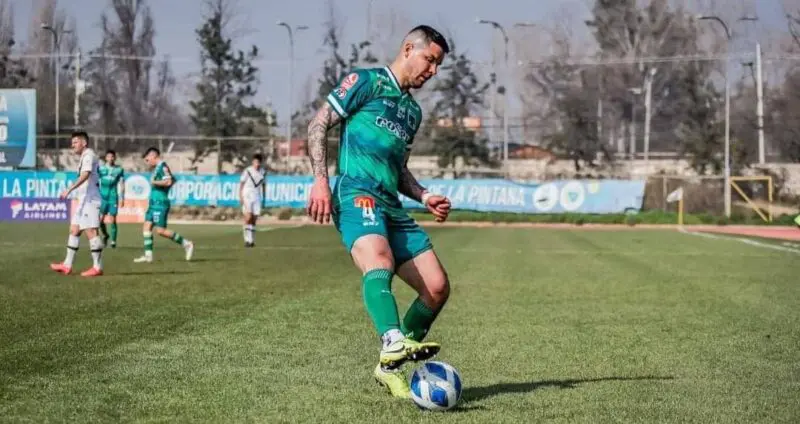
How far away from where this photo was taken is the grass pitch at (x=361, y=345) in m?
6.36

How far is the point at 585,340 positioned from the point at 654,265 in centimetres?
1078

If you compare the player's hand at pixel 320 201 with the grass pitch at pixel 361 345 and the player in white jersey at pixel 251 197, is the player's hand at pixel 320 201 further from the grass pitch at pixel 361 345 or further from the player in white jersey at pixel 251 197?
the player in white jersey at pixel 251 197

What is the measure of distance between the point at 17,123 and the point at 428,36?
112 ft

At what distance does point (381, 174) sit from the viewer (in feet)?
22.2

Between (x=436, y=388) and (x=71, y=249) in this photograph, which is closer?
(x=436, y=388)

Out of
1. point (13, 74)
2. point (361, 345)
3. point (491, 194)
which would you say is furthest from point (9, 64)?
point (361, 345)

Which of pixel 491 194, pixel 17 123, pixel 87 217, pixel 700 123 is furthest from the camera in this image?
pixel 700 123

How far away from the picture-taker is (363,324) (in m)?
10.6

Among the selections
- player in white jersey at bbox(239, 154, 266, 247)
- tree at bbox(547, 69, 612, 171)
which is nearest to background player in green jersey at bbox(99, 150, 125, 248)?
player in white jersey at bbox(239, 154, 266, 247)

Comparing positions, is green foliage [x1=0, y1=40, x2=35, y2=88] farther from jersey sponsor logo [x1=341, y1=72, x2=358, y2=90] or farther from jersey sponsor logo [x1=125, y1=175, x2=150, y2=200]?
jersey sponsor logo [x1=341, y1=72, x2=358, y2=90]

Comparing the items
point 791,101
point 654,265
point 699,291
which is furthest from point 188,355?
point 791,101

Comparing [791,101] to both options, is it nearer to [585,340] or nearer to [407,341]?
[585,340]

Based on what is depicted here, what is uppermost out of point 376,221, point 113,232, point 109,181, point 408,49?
point 408,49

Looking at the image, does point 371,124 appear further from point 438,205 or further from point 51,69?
point 51,69
